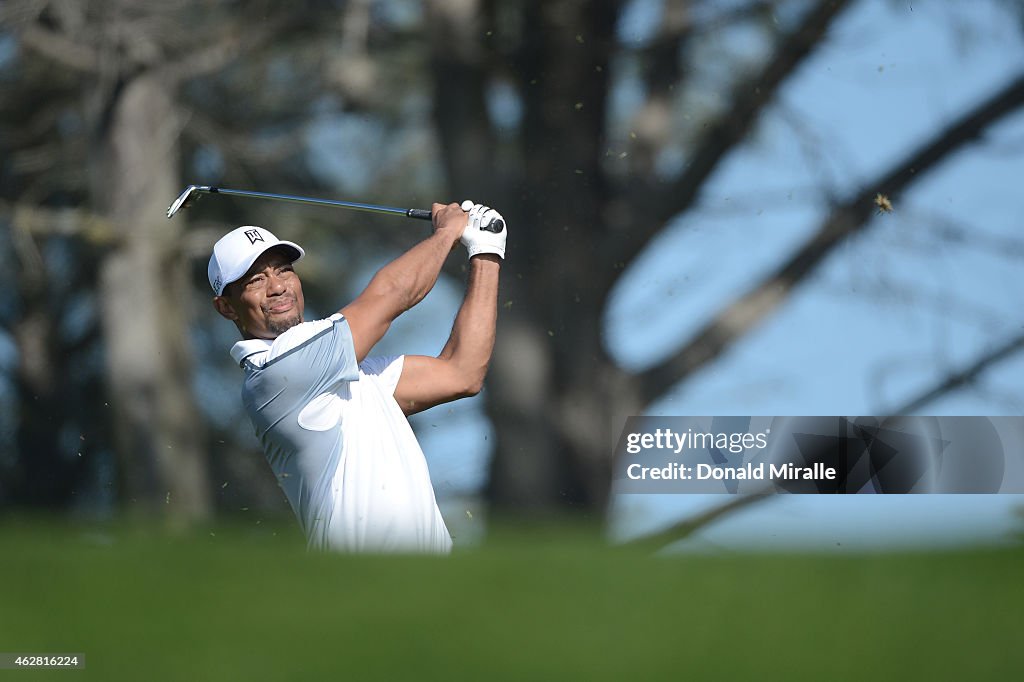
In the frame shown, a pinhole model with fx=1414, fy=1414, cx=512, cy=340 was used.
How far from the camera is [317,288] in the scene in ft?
36.4

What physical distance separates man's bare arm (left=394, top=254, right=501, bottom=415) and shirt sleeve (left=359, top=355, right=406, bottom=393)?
0.07 feet

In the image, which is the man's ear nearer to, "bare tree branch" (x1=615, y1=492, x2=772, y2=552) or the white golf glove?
the white golf glove

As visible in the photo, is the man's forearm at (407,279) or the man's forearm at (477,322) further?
the man's forearm at (477,322)

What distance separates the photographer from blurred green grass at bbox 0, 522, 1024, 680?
1960 mm

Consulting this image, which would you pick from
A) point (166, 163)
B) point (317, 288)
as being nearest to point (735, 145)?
point (317, 288)

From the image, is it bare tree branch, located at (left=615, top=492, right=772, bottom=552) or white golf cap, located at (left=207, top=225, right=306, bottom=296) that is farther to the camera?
bare tree branch, located at (left=615, top=492, right=772, bottom=552)

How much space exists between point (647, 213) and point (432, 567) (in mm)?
7846

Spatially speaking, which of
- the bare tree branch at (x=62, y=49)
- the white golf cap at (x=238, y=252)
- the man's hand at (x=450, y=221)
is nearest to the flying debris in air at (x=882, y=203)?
the man's hand at (x=450, y=221)

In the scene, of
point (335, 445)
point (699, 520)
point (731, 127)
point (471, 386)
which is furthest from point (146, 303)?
point (335, 445)

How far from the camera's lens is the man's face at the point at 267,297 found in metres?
4.15

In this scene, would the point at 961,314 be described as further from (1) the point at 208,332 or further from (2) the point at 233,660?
(2) the point at 233,660

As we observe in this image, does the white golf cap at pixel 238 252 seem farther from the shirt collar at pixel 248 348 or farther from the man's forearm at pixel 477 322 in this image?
the man's forearm at pixel 477 322

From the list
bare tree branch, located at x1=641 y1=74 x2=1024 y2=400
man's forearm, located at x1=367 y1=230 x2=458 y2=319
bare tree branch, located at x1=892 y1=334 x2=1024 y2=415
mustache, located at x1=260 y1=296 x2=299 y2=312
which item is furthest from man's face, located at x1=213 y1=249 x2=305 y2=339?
bare tree branch, located at x1=892 y1=334 x2=1024 y2=415

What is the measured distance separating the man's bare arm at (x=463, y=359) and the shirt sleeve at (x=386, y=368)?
2 cm
